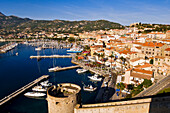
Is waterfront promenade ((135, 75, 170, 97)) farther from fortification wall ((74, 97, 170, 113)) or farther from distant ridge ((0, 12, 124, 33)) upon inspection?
distant ridge ((0, 12, 124, 33))

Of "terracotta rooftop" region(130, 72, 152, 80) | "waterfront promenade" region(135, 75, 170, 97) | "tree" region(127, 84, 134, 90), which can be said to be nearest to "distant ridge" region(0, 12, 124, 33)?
"terracotta rooftop" region(130, 72, 152, 80)

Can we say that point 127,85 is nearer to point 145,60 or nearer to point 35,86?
point 145,60

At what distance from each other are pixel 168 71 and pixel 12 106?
1956cm

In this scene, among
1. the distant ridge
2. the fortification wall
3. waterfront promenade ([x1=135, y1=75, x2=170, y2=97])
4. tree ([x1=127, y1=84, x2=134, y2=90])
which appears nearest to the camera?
the fortification wall

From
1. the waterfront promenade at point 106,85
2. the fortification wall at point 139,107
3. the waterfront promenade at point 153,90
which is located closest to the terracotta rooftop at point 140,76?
the waterfront promenade at point 106,85

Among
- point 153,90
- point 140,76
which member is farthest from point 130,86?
point 153,90

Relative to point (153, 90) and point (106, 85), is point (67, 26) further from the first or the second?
point (153, 90)

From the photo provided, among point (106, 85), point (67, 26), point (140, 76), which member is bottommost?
point (106, 85)

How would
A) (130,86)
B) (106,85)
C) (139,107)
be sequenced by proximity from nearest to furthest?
(139,107)
(130,86)
(106,85)

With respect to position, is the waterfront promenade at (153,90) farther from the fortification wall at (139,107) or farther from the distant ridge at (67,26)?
the distant ridge at (67,26)

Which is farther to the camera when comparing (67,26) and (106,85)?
(67,26)

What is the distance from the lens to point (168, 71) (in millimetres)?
17859

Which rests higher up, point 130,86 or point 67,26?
point 67,26

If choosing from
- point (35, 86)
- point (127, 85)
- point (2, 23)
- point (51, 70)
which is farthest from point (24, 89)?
point (2, 23)
